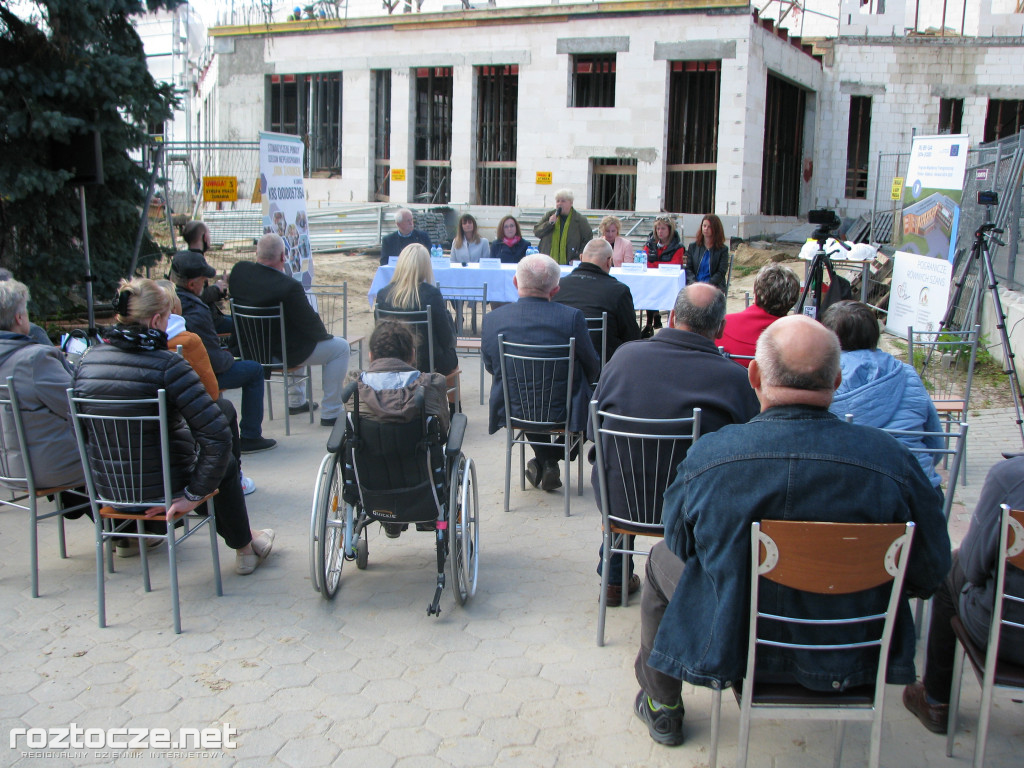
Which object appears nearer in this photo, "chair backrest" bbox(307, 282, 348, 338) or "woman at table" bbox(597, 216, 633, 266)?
"woman at table" bbox(597, 216, 633, 266)

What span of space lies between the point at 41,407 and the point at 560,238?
21.5 feet

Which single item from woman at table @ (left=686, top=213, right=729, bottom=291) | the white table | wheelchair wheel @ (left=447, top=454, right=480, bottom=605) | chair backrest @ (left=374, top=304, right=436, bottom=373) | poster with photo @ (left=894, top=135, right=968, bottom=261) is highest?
poster with photo @ (left=894, top=135, right=968, bottom=261)

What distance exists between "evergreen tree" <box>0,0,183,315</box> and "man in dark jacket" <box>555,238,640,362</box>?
4898 mm

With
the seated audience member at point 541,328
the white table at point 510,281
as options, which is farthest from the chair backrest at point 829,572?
the white table at point 510,281

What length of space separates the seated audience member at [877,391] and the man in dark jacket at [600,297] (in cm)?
220

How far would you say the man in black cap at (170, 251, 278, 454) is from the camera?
18.1ft

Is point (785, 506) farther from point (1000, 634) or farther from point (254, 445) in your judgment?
point (254, 445)

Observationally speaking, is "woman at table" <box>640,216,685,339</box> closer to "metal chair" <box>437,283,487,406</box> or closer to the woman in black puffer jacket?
"metal chair" <box>437,283,487,406</box>

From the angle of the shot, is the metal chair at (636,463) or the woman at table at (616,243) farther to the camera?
the woman at table at (616,243)

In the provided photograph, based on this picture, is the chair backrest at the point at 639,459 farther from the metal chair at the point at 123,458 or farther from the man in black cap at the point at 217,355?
the man in black cap at the point at 217,355

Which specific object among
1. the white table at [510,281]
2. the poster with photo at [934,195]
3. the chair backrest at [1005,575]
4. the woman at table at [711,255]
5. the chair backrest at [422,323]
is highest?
the poster with photo at [934,195]

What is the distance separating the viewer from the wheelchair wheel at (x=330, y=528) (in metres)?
3.45

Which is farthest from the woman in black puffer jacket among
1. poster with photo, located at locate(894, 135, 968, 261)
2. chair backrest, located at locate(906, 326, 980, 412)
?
poster with photo, located at locate(894, 135, 968, 261)

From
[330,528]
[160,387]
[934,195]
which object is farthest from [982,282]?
[160,387]
